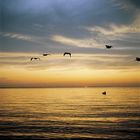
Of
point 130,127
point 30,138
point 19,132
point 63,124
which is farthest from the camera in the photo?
point 63,124

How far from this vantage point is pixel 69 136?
1182 cm

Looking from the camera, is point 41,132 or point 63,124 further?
point 63,124

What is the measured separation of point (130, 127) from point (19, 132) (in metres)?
4.50

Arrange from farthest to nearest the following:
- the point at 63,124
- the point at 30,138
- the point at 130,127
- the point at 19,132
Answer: the point at 63,124 < the point at 130,127 < the point at 19,132 < the point at 30,138

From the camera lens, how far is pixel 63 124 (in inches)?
595

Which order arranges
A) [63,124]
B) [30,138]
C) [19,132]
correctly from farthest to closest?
[63,124] → [19,132] → [30,138]

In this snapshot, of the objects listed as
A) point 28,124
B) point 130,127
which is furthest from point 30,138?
point 130,127

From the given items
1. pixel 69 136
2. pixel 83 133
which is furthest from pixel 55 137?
pixel 83 133

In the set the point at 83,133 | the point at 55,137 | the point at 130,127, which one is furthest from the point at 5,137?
the point at 130,127

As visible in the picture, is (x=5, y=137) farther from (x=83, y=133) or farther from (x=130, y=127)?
(x=130, y=127)

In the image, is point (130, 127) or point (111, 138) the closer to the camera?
point (111, 138)

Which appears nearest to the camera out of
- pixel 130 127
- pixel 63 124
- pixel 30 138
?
pixel 30 138

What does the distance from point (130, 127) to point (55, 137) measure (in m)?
3.79

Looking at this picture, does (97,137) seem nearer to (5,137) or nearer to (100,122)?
(5,137)
